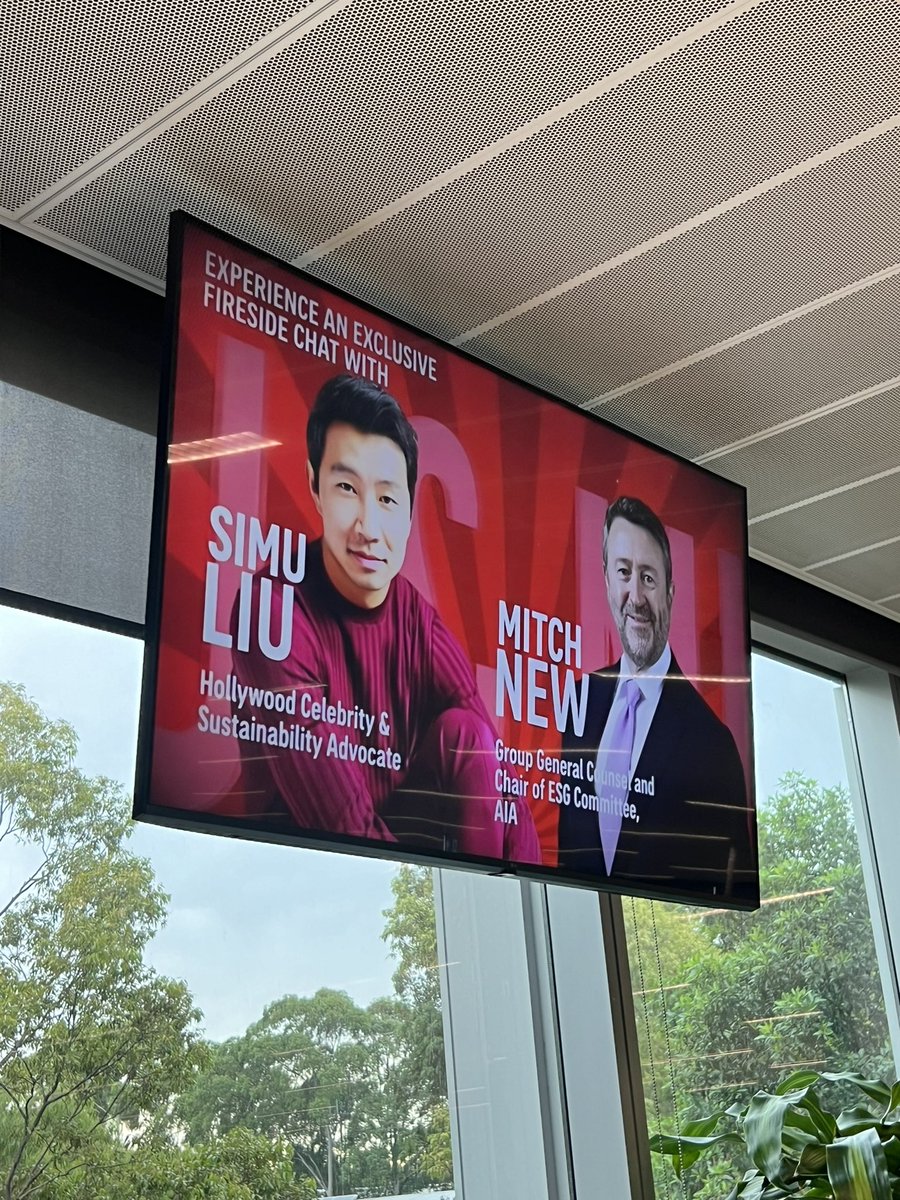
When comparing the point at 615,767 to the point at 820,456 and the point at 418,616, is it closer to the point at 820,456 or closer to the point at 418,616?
the point at 418,616

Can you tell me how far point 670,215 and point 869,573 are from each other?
73.7 inches

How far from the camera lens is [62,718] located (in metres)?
2.31

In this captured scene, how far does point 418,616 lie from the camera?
2.35m

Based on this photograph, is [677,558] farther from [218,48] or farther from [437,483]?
[218,48]

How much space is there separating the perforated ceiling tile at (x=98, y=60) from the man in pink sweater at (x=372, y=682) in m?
0.57

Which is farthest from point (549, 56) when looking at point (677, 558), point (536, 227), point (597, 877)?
point (597, 877)

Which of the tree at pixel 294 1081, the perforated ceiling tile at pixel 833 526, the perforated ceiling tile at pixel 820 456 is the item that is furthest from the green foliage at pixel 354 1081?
the perforated ceiling tile at pixel 833 526

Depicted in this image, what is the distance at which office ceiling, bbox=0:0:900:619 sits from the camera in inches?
79.9

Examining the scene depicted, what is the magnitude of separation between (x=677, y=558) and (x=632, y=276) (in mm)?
680

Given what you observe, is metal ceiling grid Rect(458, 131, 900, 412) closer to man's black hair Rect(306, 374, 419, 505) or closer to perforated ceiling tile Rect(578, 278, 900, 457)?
perforated ceiling tile Rect(578, 278, 900, 457)

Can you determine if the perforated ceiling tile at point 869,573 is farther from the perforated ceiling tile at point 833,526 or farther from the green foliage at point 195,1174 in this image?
the green foliage at point 195,1174

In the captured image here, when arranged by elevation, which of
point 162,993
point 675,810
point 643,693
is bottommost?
point 162,993

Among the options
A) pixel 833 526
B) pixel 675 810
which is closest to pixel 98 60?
pixel 675 810

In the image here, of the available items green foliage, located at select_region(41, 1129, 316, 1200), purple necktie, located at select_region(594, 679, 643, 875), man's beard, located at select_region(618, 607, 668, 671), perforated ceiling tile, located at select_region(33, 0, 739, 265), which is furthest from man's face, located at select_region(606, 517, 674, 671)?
green foliage, located at select_region(41, 1129, 316, 1200)
